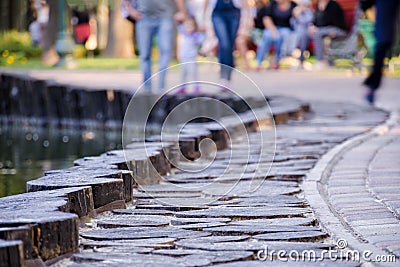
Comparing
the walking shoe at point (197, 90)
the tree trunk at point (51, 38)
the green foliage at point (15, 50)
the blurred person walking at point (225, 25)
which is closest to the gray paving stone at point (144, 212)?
the walking shoe at point (197, 90)

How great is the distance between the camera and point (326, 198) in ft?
18.8

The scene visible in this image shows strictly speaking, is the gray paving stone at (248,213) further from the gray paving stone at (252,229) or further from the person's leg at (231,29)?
the person's leg at (231,29)

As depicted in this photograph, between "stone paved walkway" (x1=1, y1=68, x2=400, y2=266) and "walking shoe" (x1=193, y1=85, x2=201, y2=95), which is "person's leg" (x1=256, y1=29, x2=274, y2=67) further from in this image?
"stone paved walkway" (x1=1, y1=68, x2=400, y2=266)

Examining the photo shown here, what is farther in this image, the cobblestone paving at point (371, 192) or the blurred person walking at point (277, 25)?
the blurred person walking at point (277, 25)

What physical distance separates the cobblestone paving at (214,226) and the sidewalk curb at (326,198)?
5cm

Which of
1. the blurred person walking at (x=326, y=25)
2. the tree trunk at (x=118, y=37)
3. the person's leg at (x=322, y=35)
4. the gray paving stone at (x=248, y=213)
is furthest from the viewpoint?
the tree trunk at (x=118, y=37)

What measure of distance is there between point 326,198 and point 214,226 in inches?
38.2

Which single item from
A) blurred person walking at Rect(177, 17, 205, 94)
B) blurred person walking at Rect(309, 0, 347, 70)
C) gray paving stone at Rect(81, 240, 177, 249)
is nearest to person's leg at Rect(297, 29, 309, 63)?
blurred person walking at Rect(309, 0, 347, 70)

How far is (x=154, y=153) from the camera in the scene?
6.57 m

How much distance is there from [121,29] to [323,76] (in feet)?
44.4

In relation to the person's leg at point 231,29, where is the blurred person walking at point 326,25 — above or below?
above

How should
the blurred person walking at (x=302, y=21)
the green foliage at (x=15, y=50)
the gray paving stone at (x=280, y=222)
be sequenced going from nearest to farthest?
the gray paving stone at (x=280, y=222) → the blurred person walking at (x=302, y=21) → the green foliage at (x=15, y=50)
